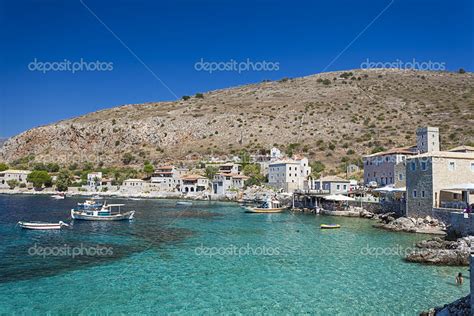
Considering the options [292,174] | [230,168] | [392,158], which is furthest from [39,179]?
[392,158]

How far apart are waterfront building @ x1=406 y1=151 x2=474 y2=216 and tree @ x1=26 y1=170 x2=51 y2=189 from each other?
254 ft

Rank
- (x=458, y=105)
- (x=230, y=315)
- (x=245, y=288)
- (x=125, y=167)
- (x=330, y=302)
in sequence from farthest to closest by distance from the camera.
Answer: (x=125, y=167)
(x=458, y=105)
(x=245, y=288)
(x=330, y=302)
(x=230, y=315)

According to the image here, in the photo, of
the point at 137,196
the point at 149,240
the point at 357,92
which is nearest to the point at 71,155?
the point at 137,196

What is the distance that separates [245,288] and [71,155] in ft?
338

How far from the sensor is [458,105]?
288ft

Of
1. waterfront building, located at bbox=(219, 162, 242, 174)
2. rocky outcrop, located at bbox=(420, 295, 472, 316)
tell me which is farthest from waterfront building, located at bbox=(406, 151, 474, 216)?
waterfront building, located at bbox=(219, 162, 242, 174)

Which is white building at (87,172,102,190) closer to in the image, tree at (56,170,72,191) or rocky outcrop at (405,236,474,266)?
tree at (56,170,72,191)

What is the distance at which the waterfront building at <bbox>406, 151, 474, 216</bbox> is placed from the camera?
29.7 metres

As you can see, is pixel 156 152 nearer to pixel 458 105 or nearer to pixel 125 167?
pixel 125 167

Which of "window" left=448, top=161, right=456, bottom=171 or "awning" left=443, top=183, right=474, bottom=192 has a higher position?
"window" left=448, top=161, right=456, bottom=171

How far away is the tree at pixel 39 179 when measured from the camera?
3410 inches

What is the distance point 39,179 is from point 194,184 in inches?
1386

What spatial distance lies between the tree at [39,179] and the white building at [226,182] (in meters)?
38.6

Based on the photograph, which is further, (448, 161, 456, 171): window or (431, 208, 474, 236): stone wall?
(448, 161, 456, 171): window
